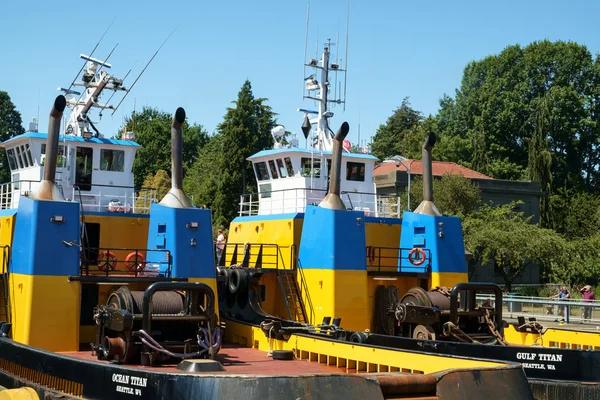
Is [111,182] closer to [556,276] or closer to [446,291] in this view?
[446,291]

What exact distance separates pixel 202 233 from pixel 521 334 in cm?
704

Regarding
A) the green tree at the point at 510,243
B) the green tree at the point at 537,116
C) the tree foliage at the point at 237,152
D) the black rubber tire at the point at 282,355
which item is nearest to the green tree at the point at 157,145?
the tree foliage at the point at 237,152

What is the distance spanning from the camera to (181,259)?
1631 cm

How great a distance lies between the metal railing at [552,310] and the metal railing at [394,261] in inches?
274

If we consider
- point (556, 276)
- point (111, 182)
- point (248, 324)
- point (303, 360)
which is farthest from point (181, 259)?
point (556, 276)

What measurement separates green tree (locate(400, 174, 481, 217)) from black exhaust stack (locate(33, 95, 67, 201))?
106 feet

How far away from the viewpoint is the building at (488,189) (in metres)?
50.0

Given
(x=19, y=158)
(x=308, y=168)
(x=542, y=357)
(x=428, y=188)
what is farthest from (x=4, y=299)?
(x=542, y=357)

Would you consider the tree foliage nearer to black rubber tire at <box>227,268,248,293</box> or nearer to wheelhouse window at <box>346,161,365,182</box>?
wheelhouse window at <box>346,161,365,182</box>

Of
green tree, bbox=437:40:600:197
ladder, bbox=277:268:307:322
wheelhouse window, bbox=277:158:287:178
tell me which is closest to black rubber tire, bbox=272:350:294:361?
ladder, bbox=277:268:307:322

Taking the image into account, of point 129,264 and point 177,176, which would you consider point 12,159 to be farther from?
point 177,176

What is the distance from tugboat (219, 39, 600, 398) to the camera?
1507 centimetres

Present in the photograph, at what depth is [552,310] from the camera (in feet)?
95.8

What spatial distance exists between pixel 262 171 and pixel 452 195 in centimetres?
2443
